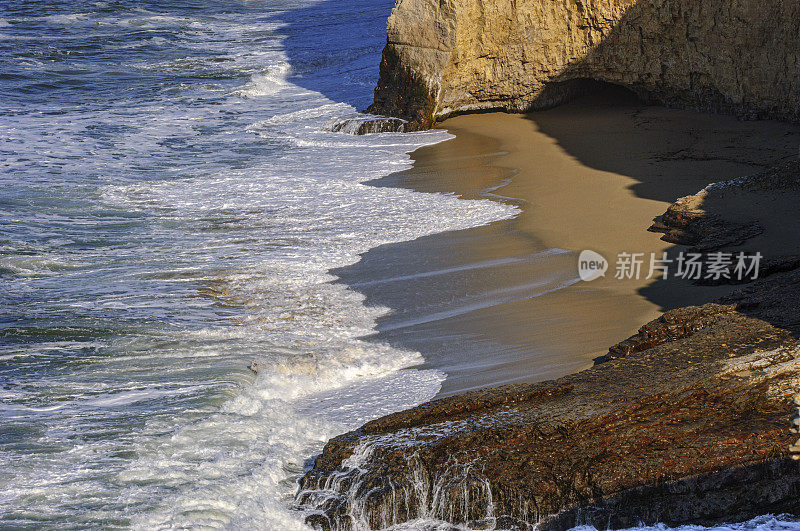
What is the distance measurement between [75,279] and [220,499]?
3769mm

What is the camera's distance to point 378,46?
19234 mm

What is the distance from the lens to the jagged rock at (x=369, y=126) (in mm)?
12297

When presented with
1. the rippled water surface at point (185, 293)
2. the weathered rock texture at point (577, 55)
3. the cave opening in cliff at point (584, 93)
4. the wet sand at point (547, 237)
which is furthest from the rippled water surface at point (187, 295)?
the cave opening in cliff at point (584, 93)

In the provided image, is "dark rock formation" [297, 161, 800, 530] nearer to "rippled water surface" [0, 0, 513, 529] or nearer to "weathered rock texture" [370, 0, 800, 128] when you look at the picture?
"rippled water surface" [0, 0, 513, 529]

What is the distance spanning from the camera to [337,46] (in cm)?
1939

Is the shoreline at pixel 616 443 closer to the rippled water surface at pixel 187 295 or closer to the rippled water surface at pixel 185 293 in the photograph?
the rippled water surface at pixel 187 295

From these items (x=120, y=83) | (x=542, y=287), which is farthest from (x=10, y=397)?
(x=120, y=83)

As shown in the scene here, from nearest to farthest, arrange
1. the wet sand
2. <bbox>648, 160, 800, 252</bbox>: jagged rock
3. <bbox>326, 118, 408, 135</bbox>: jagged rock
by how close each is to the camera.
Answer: the wet sand < <bbox>648, 160, 800, 252</bbox>: jagged rock < <bbox>326, 118, 408, 135</bbox>: jagged rock

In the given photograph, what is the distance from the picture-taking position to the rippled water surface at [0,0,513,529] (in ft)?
12.7

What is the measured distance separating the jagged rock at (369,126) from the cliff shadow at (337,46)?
1159mm

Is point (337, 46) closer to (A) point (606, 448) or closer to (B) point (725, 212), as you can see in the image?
(B) point (725, 212)

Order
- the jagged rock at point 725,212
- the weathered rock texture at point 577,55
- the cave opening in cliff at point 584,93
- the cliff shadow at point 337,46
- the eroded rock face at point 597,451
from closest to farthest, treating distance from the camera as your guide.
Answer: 1. the eroded rock face at point 597,451
2. the jagged rock at point 725,212
3. the weathered rock texture at point 577,55
4. the cave opening in cliff at point 584,93
5. the cliff shadow at point 337,46

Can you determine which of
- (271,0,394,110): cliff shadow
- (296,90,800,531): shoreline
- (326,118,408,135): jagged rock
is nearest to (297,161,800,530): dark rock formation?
(296,90,800,531): shoreline

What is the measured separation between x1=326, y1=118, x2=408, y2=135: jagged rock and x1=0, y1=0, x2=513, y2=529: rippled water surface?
282mm
